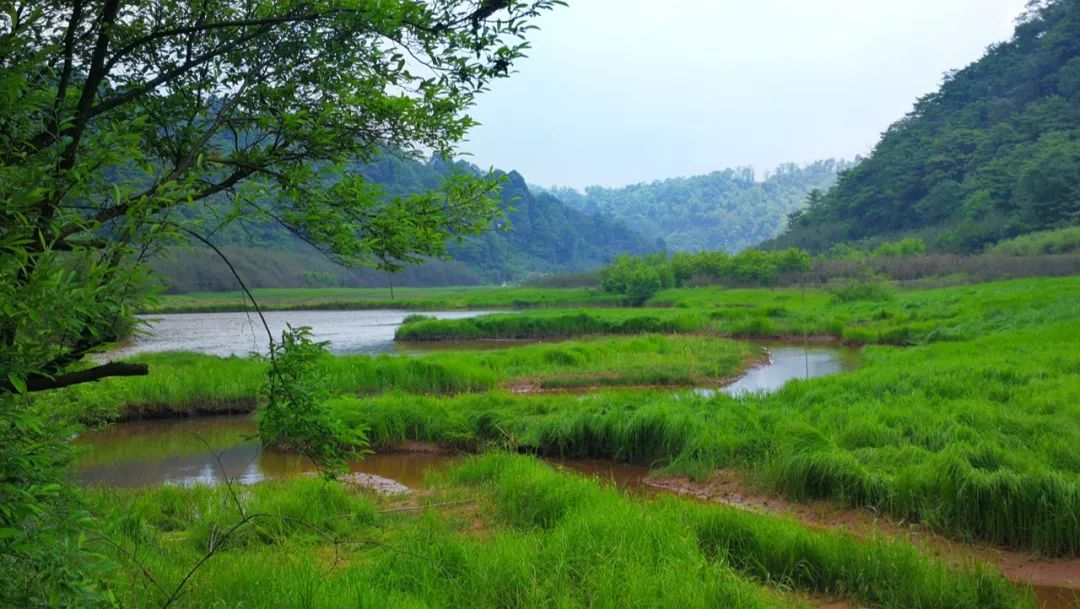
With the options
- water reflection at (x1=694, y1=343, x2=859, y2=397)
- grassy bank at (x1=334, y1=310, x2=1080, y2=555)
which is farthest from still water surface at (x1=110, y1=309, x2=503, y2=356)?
water reflection at (x1=694, y1=343, x2=859, y2=397)

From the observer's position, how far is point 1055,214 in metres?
55.9

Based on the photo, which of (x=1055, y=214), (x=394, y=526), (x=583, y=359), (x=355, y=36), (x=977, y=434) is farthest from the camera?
(x=1055, y=214)

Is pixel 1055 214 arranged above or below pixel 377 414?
above

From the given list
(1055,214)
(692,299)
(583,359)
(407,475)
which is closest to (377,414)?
(407,475)

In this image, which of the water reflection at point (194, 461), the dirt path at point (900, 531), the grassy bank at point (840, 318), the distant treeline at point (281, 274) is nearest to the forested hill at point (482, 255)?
the distant treeline at point (281, 274)

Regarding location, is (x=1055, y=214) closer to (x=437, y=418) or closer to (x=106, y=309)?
(x=437, y=418)

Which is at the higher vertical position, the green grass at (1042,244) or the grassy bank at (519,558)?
the green grass at (1042,244)

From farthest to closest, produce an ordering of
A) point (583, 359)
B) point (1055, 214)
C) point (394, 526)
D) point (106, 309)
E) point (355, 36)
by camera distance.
A: point (1055, 214) → point (583, 359) → point (394, 526) → point (355, 36) → point (106, 309)

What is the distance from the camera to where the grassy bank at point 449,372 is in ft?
55.2

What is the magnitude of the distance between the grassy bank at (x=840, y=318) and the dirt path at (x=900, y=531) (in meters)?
15.1

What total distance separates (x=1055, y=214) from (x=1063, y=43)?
32.6m

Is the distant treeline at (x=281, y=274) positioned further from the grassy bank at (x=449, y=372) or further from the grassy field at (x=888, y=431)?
the grassy field at (x=888, y=431)

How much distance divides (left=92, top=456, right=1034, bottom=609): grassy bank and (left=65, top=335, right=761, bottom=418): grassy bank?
357 inches

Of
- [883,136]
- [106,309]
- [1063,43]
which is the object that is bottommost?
[106,309]
